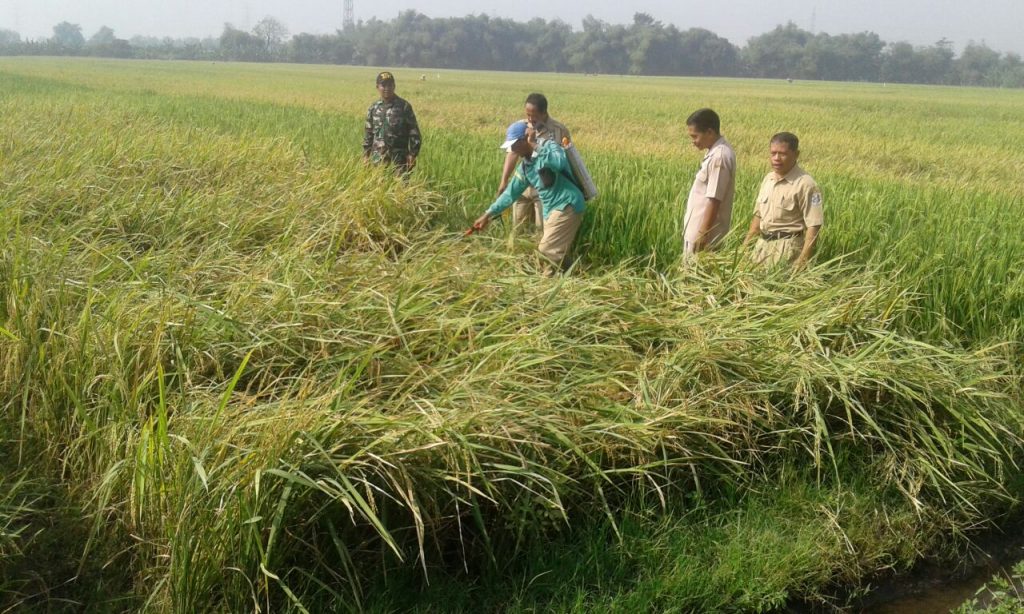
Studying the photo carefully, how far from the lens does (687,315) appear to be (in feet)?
14.4

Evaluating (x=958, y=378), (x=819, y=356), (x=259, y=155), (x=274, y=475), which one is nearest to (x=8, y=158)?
(x=259, y=155)

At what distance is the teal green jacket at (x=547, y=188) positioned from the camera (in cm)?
553

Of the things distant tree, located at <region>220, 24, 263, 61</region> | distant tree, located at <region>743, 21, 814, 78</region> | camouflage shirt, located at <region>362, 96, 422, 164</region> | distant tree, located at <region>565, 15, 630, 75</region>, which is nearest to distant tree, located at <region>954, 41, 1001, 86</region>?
distant tree, located at <region>743, 21, 814, 78</region>

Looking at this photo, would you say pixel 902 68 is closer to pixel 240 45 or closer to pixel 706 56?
pixel 706 56

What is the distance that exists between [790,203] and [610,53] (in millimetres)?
88782

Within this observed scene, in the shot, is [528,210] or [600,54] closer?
[528,210]

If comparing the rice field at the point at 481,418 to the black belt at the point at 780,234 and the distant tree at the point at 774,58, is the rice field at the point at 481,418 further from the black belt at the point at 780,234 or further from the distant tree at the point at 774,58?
the distant tree at the point at 774,58

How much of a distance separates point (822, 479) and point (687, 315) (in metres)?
1.02

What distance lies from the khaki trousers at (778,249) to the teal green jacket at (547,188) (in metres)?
1.17

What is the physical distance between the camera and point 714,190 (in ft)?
16.7

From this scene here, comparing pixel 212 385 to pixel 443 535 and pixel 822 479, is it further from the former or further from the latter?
pixel 822 479

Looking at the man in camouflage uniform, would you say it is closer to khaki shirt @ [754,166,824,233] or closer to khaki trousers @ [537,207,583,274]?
khaki trousers @ [537,207,583,274]

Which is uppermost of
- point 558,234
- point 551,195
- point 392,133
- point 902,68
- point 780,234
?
point 902,68

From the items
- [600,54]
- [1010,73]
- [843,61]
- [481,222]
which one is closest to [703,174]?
[481,222]
